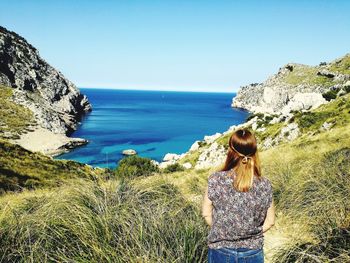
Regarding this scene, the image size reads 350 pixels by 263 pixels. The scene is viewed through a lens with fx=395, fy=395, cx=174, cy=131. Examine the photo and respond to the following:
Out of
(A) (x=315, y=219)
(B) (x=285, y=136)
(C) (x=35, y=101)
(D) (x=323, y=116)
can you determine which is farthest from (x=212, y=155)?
(C) (x=35, y=101)

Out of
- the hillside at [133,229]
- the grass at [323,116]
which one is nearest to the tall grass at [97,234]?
the hillside at [133,229]

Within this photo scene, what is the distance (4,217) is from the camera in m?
5.98

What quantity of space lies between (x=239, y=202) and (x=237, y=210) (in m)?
0.09

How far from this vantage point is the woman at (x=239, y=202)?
383 cm

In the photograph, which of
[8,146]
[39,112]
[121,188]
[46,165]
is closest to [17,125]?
[39,112]

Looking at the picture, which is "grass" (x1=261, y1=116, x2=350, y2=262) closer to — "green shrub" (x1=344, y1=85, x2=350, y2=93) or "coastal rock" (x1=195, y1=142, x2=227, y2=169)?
"coastal rock" (x1=195, y1=142, x2=227, y2=169)

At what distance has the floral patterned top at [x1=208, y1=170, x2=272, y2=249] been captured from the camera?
388 cm

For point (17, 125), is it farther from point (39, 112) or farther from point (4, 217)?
point (4, 217)

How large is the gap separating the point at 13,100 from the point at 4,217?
12330cm

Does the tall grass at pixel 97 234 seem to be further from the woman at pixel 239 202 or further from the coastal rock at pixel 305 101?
the coastal rock at pixel 305 101

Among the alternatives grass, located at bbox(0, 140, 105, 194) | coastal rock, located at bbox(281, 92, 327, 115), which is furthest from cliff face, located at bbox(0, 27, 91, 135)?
coastal rock, located at bbox(281, 92, 327, 115)

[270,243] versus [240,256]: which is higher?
[240,256]

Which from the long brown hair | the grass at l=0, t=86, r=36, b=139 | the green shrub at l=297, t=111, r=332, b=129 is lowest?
the grass at l=0, t=86, r=36, b=139

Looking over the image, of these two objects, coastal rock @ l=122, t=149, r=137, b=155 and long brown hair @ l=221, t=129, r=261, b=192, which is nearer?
long brown hair @ l=221, t=129, r=261, b=192
